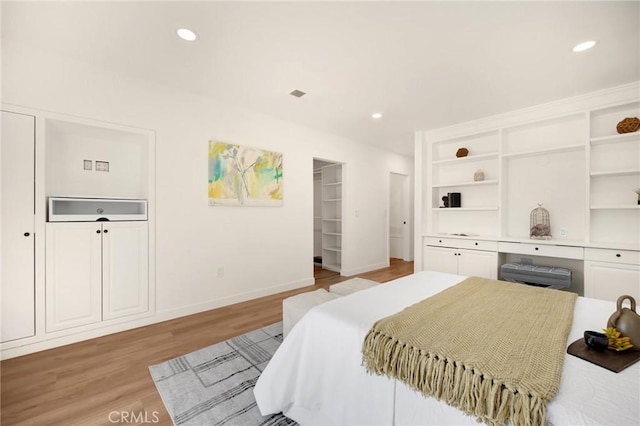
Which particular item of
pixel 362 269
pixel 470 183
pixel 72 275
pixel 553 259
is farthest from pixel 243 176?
pixel 553 259

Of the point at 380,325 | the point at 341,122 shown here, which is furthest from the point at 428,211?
the point at 380,325

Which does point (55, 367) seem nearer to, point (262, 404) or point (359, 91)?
point (262, 404)

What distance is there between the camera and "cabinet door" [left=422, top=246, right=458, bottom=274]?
3.91m

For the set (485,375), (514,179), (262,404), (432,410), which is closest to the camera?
(485,375)

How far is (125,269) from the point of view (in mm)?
2705

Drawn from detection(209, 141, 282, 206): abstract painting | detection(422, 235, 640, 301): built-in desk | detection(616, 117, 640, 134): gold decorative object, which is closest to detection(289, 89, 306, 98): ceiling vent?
detection(209, 141, 282, 206): abstract painting

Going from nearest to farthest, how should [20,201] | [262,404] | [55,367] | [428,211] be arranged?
[262,404]
[55,367]
[20,201]
[428,211]

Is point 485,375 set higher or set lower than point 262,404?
higher

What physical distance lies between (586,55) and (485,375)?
2.95 m

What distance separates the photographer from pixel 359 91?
9.93ft

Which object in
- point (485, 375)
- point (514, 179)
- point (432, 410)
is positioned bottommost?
point (432, 410)

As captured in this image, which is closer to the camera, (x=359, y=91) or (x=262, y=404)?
(x=262, y=404)

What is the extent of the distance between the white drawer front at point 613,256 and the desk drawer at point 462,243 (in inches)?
34.4

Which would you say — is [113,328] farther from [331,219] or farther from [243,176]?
[331,219]
